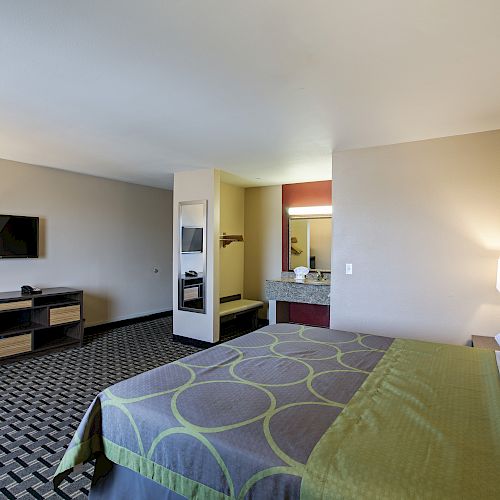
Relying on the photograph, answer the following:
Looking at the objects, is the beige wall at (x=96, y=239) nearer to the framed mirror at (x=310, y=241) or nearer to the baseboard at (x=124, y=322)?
the baseboard at (x=124, y=322)

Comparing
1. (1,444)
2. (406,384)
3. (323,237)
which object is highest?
(323,237)

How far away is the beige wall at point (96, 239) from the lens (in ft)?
14.5

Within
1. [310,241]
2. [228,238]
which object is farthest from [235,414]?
[228,238]

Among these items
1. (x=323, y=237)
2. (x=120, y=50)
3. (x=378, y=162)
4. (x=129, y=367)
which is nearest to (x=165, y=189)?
(x=323, y=237)

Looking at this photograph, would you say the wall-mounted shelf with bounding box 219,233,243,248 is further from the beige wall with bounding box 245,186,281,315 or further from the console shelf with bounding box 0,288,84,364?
the console shelf with bounding box 0,288,84,364

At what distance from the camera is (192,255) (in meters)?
4.64

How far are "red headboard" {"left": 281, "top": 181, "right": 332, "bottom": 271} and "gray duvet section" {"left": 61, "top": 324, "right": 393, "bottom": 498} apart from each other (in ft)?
11.6

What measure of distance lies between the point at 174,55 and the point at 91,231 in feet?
13.2

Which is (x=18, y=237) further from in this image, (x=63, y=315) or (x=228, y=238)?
(x=228, y=238)

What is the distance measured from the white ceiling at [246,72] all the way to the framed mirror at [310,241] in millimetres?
2064

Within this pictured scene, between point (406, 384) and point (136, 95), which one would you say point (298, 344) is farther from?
point (136, 95)

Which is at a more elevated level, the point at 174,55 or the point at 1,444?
the point at 174,55

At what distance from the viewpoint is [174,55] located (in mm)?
1820


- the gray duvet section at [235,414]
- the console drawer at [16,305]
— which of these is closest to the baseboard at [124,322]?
the console drawer at [16,305]
